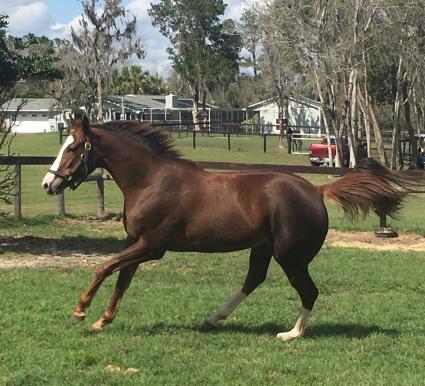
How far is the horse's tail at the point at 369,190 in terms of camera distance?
6.48m

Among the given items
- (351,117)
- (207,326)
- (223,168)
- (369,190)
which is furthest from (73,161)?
(351,117)

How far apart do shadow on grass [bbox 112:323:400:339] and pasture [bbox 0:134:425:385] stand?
0.06ft

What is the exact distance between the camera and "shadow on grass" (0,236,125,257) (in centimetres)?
1117

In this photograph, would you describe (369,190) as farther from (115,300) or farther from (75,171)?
(75,171)

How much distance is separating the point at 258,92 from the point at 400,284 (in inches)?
2903

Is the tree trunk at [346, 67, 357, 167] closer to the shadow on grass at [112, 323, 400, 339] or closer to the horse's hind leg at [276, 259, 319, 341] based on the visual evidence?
the shadow on grass at [112, 323, 400, 339]

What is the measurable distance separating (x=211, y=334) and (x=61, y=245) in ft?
20.8

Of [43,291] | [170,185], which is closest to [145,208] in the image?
[170,185]

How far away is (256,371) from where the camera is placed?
4.92 m

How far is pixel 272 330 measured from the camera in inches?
250

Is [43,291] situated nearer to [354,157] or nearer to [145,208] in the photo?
[145,208]

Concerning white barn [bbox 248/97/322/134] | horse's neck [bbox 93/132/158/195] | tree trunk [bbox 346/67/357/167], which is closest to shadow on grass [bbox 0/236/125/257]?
horse's neck [bbox 93/132/158/195]

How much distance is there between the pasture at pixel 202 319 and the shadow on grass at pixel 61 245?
0.11 feet

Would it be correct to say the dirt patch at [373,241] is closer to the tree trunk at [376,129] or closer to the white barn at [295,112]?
the tree trunk at [376,129]
